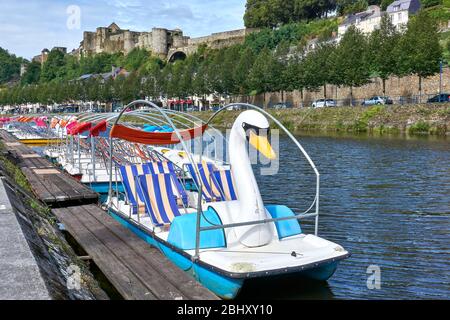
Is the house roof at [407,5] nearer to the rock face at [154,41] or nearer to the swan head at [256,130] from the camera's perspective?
the rock face at [154,41]

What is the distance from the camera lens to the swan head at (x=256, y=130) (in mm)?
9508

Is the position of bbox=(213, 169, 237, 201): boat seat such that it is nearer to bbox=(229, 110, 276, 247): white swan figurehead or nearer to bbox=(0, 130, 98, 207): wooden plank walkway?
bbox=(0, 130, 98, 207): wooden plank walkway

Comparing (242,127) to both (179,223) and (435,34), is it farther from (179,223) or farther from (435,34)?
(435,34)

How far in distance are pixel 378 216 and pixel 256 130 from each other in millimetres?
7126

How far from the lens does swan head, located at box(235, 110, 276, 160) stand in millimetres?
9508

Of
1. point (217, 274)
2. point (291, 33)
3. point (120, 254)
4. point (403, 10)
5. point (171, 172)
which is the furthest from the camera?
point (291, 33)

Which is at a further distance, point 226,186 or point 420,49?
point 420,49

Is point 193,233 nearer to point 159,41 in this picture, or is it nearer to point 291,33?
point 291,33

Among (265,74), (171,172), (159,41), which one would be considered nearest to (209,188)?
(171,172)

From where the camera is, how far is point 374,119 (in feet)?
164

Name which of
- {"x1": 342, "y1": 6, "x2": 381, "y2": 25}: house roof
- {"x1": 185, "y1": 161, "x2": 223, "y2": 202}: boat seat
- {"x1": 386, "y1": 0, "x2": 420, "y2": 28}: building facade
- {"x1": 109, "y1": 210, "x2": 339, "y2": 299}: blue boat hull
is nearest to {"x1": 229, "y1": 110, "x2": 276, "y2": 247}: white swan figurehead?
{"x1": 109, "y1": 210, "x2": 339, "y2": 299}: blue boat hull

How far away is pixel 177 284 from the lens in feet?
26.0

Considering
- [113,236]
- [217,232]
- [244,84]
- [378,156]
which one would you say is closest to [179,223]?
[217,232]
